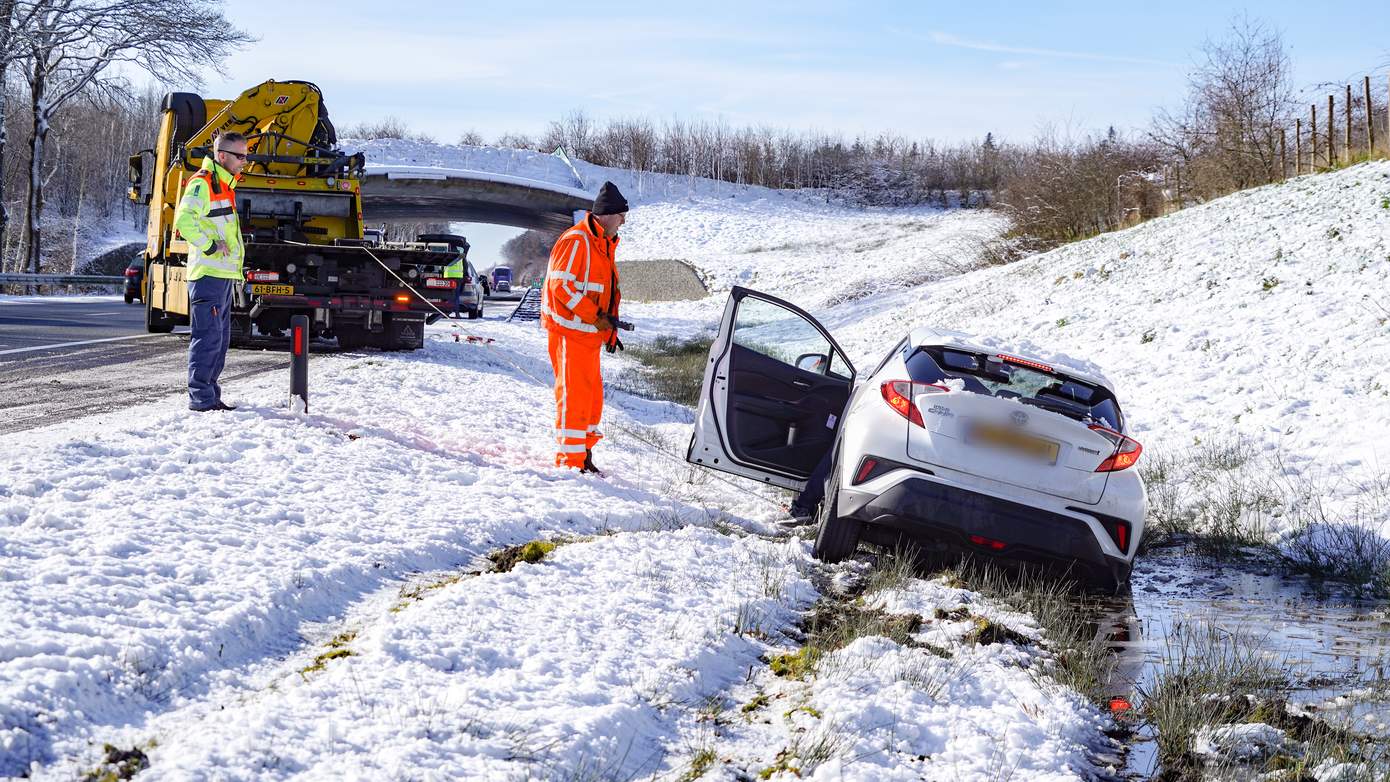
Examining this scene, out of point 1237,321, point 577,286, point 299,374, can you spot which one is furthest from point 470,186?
point 577,286

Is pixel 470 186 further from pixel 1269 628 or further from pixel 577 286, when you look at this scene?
pixel 1269 628

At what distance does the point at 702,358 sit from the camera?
2062cm

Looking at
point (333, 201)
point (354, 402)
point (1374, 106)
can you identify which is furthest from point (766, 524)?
point (1374, 106)

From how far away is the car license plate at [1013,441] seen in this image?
552cm

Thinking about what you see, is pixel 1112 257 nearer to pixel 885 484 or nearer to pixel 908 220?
pixel 885 484

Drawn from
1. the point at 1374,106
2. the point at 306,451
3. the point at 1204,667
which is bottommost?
the point at 1204,667

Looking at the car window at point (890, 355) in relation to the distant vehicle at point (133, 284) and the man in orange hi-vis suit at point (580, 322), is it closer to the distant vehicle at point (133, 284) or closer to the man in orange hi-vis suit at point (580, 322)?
the man in orange hi-vis suit at point (580, 322)

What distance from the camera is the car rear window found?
5801 mm

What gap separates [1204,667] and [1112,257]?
18260 mm

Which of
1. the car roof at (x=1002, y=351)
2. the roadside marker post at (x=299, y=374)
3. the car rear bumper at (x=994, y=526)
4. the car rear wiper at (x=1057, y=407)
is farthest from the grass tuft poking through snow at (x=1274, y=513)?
the roadside marker post at (x=299, y=374)

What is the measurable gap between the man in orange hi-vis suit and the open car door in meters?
0.82

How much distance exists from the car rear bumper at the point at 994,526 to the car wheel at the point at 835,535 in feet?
0.88

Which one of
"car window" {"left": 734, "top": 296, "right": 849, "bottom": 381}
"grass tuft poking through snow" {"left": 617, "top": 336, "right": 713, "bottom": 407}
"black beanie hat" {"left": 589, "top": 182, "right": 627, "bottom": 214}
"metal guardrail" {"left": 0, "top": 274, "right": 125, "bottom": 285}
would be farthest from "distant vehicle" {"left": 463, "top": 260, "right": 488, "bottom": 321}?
"black beanie hat" {"left": 589, "top": 182, "right": 627, "bottom": 214}

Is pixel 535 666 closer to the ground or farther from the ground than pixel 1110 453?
closer to the ground
